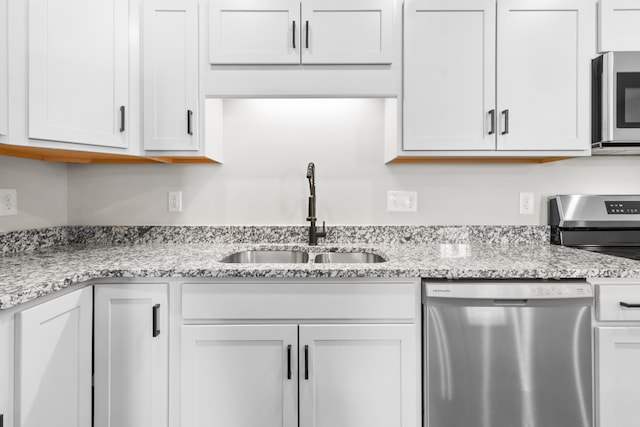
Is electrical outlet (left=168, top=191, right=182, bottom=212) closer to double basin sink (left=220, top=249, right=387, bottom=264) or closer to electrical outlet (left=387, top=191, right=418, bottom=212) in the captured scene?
double basin sink (left=220, top=249, right=387, bottom=264)

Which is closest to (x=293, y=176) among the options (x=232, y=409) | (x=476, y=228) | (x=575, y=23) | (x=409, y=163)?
(x=409, y=163)

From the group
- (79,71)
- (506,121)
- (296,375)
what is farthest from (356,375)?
(79,71)

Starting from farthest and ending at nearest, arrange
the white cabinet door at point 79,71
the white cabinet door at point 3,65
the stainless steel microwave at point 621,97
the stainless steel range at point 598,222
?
the stainless steel range at point 598,222 → the stainless steel microwave at point 621,97 → the white cabinet door at point 79,71 → the white cabinet door at point 3,65

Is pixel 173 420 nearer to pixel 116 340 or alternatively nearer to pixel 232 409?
pixel 232 409

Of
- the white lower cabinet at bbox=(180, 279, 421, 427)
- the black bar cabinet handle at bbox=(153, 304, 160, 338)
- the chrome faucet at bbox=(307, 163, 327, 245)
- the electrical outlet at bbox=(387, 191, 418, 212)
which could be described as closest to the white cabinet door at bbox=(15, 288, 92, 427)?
the black bar cabinet handle at bbox=(153, 304, 160, 338)

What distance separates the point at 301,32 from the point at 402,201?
0.96 meters

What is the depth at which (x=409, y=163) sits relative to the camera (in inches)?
81.3

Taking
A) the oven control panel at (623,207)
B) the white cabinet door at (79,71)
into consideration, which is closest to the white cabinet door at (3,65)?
the white cabinet door at (79,71)

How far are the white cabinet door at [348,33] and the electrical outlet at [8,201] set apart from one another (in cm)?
140

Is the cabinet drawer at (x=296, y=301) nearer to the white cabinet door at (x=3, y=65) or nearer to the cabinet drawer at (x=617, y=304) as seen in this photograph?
the cabinet drawer at (x=617, y=304)

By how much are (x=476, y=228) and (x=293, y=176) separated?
100 cm

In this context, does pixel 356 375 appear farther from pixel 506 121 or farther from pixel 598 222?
pixel 598 222

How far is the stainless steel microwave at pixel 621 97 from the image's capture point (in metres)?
1.64

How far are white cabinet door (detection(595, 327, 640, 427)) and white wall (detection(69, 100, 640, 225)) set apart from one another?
81cm
